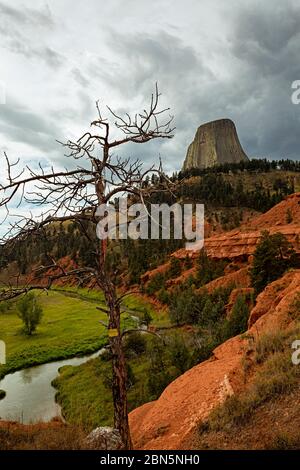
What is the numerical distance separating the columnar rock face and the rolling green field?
132539 mm

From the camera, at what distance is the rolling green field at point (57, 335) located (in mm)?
32281

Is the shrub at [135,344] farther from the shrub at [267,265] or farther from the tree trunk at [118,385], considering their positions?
the tree trunk at [118,385]

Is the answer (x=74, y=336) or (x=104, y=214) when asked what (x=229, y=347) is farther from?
(x=74, y=336)

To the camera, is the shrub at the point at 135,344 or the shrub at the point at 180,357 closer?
the shrub at the point at 180,357

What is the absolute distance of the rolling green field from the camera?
1271 inches

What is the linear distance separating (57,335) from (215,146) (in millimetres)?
153718

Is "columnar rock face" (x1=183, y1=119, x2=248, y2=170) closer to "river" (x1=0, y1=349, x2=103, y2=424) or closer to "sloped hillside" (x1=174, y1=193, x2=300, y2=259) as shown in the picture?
"sloped hillside" (x1=174, y1=193, x2=300, y2=259)

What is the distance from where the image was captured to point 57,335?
131 feet

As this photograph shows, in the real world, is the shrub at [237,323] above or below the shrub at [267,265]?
below

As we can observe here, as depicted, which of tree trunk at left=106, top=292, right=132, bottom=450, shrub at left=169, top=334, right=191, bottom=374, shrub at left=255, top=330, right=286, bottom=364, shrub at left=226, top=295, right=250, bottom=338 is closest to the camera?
tree trunk at left=106, top=292, right=132, bottom=450

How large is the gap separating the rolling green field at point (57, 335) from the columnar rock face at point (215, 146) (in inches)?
5218

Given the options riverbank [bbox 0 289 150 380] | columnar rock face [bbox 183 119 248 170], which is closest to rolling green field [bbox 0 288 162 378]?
riverbank [bbox 0 289 150 380]

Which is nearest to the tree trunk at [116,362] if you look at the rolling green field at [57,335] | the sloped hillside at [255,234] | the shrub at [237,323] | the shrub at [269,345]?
the shrub at [269,345]

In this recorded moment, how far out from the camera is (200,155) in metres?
181
